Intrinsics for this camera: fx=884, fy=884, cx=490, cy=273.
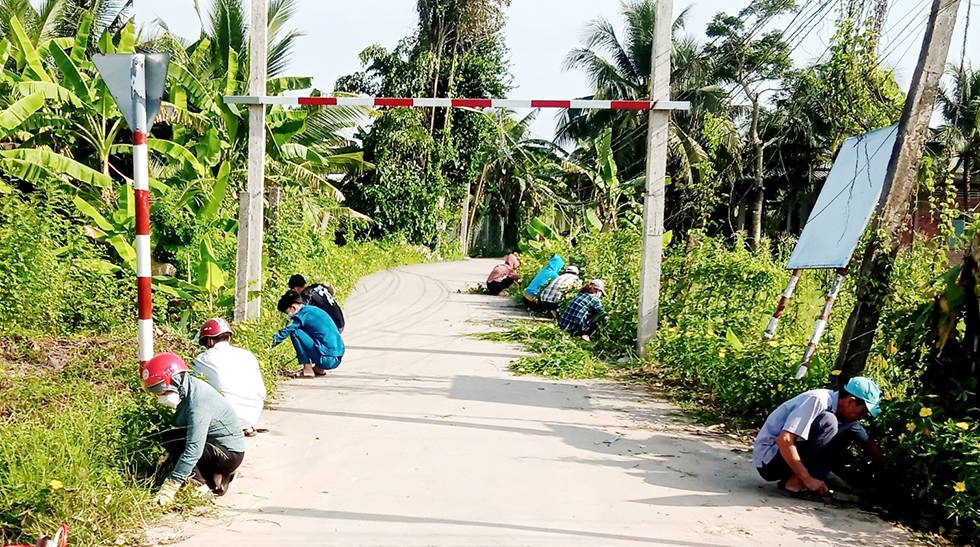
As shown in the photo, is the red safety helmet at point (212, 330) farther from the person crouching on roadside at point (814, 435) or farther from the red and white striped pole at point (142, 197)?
the person crouching on roadside at point (814, 435)

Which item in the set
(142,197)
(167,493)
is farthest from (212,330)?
(167,493)

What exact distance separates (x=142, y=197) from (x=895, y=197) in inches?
229

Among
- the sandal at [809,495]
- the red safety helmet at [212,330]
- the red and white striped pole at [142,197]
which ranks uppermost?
the red and white striped pole at [142,197]

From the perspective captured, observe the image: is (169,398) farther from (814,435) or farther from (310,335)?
(310,335)

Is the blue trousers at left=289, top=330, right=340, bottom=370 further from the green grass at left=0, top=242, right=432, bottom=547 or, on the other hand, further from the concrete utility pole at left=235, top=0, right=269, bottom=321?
the concrete utility pole at left=235, top=0, right=269, bottom=321

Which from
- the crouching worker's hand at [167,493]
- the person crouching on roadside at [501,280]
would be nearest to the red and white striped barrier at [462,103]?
the crouching worker's hand at [167,493]

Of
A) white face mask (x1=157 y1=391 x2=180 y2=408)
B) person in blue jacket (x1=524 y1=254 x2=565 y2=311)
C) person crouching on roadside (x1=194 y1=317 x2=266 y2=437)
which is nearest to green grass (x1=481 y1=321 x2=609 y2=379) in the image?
person in blue jacket (x1=524 y1=254 x2=565 y2=311)

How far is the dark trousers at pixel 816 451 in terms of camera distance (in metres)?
6.03

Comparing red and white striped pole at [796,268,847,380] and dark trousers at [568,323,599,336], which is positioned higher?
red and white striped pole at [796,268,847,380]

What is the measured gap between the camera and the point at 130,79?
5949 mm

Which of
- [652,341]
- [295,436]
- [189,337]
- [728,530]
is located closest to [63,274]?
[189,337]

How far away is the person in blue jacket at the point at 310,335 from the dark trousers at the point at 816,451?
5.45 m

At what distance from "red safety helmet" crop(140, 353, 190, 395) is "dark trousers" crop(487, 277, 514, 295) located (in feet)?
51.3

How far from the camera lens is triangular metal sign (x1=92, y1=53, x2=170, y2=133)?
19.4 ft
